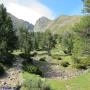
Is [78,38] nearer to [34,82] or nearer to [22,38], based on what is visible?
[34,82]

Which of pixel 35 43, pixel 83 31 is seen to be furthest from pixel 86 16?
pixel 35 43

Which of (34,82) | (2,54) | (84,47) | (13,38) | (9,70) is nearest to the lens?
(34,82)

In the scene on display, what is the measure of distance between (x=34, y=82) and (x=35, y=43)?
93429 millimetres

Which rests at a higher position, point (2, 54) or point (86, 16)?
point (86, 16)

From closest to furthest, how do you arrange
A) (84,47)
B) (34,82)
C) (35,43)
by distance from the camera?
(34,82) < (84,47) < (35,43)

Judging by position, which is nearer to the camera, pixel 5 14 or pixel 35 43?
pixel 5 14

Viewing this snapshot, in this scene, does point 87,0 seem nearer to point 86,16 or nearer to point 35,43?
point 86,16

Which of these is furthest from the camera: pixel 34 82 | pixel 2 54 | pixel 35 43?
pixel 35 43

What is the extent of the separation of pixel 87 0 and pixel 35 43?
84354 mm

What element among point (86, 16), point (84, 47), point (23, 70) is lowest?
point (23, 70)

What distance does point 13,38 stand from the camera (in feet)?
174

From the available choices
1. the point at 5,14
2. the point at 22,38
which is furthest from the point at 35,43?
the point at 5,14

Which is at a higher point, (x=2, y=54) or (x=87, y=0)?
(x=87, y=0)

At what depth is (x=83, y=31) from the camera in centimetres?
3450
